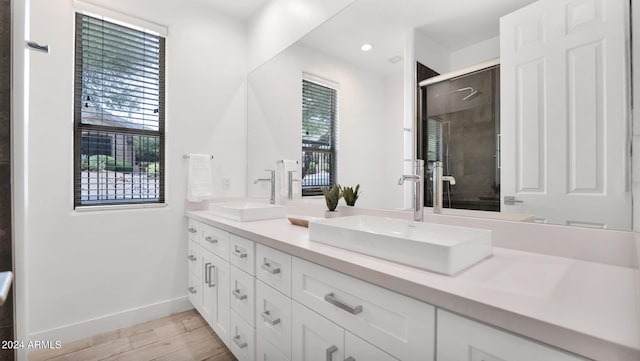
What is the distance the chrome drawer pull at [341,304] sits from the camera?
2.71 feet

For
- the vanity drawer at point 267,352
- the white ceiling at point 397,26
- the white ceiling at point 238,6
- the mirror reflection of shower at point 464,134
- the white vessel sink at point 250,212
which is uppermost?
the white ceiling at point 238,6

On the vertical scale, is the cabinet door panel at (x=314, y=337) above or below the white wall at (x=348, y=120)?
below

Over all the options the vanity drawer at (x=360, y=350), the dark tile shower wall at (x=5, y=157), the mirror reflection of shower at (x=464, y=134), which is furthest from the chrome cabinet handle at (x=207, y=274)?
the mirror reflection of shower at (x=464, y=134)

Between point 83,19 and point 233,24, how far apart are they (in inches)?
43.9

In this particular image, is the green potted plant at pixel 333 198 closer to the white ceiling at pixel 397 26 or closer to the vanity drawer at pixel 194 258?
the white ceiling at pixel 397 26

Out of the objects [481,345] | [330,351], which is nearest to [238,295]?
[330,351]

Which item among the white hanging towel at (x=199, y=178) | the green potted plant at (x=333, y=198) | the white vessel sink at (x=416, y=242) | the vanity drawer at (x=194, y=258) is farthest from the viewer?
the white hanging towel at (x=199, y=178)

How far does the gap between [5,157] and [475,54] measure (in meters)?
1.94

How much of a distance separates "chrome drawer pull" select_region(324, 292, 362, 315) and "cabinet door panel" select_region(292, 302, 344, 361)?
83 mm

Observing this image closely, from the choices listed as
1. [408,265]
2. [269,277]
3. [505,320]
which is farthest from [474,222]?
[269,277]

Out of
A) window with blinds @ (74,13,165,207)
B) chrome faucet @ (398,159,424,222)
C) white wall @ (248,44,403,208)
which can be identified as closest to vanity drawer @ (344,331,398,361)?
chrome faucet @ (398,159,424,222)

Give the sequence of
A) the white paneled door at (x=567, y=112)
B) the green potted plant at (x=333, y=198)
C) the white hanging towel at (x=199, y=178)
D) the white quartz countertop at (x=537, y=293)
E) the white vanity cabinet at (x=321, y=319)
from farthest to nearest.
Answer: the white hanging towel at (x=199, y=178) → the green potted plant at (x=333, y=198) → the white paneled door at (x=567, y=112) → the white vanity cabinet at (x=321, y=319) → the white quartz countertop at (x=537, y=293)

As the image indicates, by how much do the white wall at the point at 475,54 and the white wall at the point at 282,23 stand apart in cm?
80

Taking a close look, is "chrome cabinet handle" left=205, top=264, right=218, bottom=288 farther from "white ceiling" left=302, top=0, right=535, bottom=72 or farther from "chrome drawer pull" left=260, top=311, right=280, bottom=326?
"white ceiling" left=302, top=0, right=535, bottom=72
